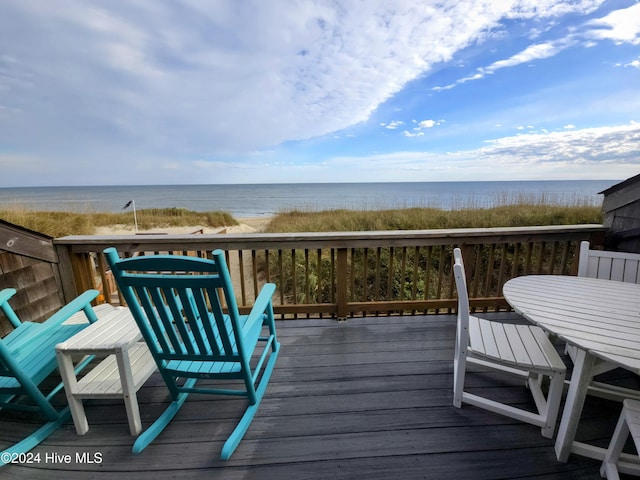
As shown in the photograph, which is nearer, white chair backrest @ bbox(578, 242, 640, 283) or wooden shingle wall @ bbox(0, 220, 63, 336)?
white chair backrest @ bbox(578, 242, 640, 283)

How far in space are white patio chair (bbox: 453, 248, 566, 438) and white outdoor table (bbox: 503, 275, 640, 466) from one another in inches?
3.1

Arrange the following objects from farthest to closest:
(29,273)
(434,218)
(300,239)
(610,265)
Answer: (434,218) < (300,239) < (29,273) < (610,265)

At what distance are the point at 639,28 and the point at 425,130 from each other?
12.9 metres

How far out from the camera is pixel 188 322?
1.18 metres

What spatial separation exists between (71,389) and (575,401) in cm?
237

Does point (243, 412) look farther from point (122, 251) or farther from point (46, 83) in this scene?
point (46, 83)

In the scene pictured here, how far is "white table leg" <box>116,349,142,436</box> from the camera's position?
1227 millimetres

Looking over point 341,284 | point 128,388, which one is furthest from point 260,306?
point 341,284

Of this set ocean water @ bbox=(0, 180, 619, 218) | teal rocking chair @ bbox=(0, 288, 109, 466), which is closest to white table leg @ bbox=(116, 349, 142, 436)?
teal rocking chair @ bbox=(0, 288, 109, 466)

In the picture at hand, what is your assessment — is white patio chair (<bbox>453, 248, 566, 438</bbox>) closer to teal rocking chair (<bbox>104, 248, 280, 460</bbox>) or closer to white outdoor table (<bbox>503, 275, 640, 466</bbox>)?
white outdoor table (<bbox>503, 275, 640, 466</bbox>)

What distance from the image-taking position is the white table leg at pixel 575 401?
1.06 m

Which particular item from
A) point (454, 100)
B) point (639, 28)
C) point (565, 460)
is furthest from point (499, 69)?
point (565, 460)

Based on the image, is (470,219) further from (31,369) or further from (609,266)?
(31,369)

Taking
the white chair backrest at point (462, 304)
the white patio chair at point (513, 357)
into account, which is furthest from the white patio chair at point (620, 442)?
the white chair backrest at point (462, 304)
